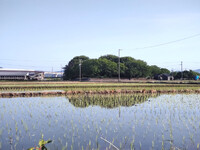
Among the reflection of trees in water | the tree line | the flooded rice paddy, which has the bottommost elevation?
the flooded rice paddy

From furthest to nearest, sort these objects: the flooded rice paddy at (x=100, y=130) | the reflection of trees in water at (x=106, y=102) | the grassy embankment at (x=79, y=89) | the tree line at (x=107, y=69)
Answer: the tree line at (x=107, y=69) < the grassy embankment at (x=79, y=89) < the reflection of trees in water at (x=106, y=102) < the flooded rice paddy at (x=100, y=130)

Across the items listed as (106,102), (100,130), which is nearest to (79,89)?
(106,102)

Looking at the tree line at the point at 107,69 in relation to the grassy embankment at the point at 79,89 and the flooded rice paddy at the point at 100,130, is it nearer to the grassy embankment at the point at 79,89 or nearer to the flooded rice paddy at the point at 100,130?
the grassy embankment at the point at 79,89

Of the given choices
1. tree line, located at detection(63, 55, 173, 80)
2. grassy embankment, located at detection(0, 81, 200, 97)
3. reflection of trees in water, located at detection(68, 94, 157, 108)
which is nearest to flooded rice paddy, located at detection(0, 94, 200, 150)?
reflection of trees in water, located at detection(68, 94, 157, 108)

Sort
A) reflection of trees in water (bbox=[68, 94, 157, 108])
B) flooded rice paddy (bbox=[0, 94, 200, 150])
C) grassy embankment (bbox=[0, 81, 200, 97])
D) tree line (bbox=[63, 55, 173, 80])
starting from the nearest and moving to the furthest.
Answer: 1. flooded rice paddy (bbox=[0, 94, 200, 150])
2. reflection of trees in water (bbox=[68, 94, 157, 108])
3. grassy embankment (bbox=[0, 81, 200, 97])
4. tree line (bbox=[63, 55, 173, 80])

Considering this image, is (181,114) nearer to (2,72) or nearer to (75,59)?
(2,72)

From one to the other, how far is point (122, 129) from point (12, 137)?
3561 mm

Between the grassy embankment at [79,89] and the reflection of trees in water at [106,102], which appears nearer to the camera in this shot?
the reflection of trees in water at [106,102]

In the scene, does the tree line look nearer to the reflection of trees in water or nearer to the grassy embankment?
the grassy embankment

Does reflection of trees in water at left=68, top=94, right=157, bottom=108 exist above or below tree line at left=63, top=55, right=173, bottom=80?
below

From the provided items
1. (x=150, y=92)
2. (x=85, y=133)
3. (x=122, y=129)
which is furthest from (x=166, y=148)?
(x=150, y=92)

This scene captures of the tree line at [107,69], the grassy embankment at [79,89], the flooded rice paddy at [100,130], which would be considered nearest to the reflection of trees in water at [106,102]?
the flooded rice paddy at [100,130]

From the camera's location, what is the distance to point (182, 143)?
6.09 meters

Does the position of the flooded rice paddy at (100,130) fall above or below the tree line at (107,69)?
below
